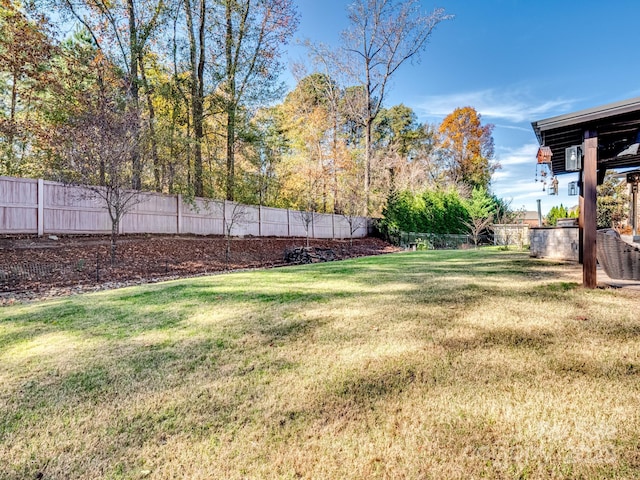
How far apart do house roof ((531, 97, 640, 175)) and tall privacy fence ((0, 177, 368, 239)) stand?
8209mm

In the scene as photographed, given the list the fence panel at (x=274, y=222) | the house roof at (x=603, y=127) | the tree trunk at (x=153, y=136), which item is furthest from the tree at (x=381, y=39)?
the house roof at (x=603, y=127)

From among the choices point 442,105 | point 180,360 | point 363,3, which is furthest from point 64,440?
point 442,105

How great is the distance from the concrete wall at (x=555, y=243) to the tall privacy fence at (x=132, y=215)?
8.04m

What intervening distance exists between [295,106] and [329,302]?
59.5ft

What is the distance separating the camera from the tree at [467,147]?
26.1m

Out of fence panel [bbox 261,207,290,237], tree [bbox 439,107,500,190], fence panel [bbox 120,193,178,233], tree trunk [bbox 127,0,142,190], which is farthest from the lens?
tree [bbox 439,107,500,190]

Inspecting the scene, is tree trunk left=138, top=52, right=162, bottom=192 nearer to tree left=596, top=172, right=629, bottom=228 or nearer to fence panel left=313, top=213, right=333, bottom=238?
fence panel left=313, top=213, right=333, bottom=238

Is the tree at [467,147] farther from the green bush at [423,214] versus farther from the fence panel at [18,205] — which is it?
the fence panel at [18,205]

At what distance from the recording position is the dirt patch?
19.6 feet

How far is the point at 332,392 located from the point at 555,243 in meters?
6.91

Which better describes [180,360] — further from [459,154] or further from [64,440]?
[459,154]

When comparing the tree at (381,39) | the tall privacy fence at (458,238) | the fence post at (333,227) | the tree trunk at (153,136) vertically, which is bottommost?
the tall privacy fence at (458,238)

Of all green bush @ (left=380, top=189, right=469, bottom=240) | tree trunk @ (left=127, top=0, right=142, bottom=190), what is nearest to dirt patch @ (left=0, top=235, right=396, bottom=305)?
tree trunk @ (left=127, top=0, right=142, bottom=190)

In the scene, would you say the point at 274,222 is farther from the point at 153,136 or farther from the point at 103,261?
the point at 103,261
